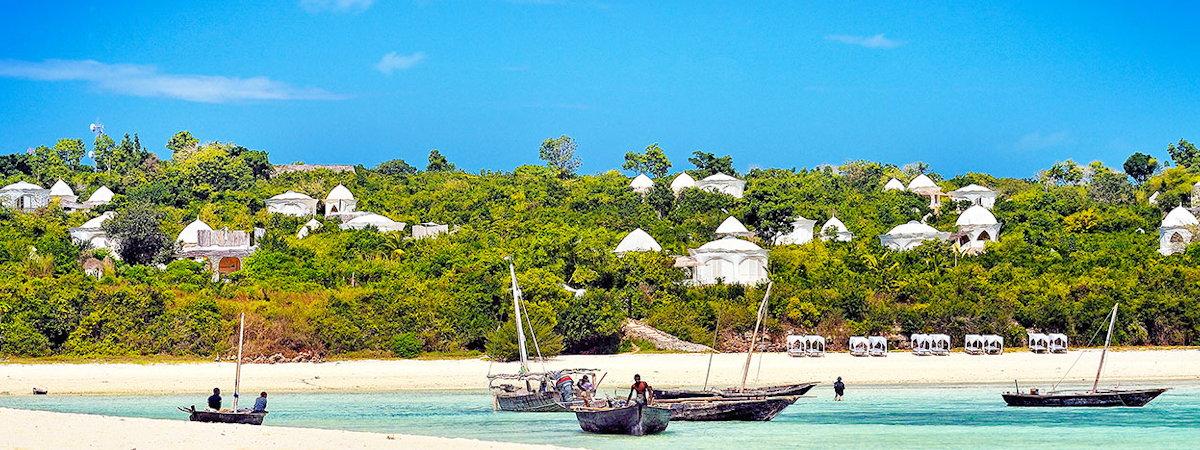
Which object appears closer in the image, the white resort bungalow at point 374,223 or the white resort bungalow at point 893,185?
the white resort bungalow at point 374,223

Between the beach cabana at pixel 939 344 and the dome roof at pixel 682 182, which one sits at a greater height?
the dome roof at pixel 682 182

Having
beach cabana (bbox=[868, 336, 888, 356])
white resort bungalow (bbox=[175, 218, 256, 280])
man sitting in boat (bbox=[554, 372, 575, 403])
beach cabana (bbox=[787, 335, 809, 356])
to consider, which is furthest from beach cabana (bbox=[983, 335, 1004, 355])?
white resort bungalow (bbox=[175, 218, 256, 280])

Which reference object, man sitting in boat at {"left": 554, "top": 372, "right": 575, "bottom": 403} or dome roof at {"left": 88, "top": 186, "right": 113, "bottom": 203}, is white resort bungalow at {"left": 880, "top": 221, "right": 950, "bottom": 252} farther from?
dome roof at {"left": 88, "top": 186, "right": 113, "bottom": 203}

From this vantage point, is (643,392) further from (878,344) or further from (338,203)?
(338,203)

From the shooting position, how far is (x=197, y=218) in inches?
2746

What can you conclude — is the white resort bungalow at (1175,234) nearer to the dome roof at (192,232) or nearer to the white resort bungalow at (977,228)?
the white resort bungalow at (977,228)

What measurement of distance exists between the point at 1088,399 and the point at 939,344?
502 inches

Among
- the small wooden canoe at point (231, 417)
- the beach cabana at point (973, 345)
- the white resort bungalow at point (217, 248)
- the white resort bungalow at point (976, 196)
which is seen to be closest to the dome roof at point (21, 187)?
the white resort bungalow at point (217, 248)

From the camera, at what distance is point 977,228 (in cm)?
6500

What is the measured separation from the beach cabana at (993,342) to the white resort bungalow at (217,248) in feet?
97.0

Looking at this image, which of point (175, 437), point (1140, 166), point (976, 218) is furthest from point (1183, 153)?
point (175, 437)

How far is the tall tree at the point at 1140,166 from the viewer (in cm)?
9050

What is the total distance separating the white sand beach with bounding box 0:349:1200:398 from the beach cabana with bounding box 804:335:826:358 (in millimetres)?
Result: 657

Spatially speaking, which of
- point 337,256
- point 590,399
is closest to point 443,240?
point 337,256
